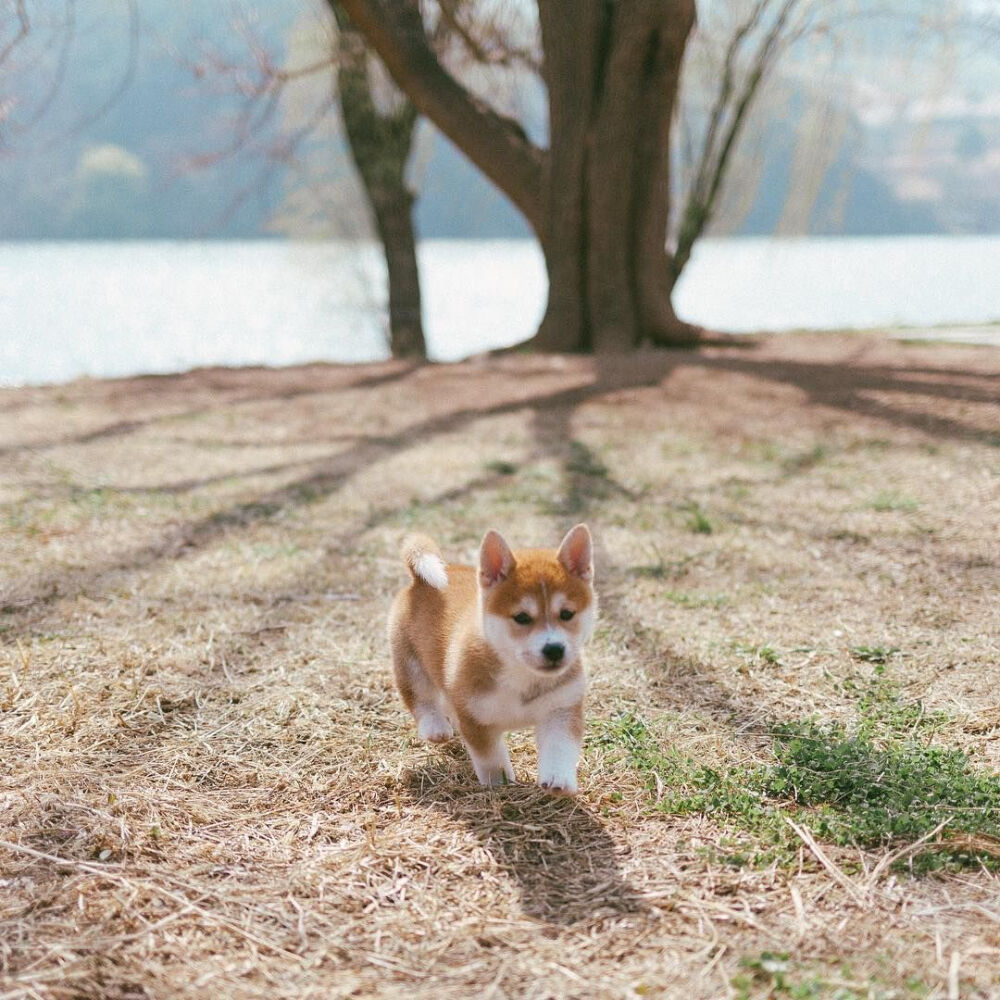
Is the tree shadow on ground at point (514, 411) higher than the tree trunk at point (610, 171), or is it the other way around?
the tree trunk at point (610, 171)

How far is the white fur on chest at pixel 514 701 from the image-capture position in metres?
3.11

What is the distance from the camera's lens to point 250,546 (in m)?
5.71

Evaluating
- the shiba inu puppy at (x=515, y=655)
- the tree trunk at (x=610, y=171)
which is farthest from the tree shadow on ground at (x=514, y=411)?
the shiba inu puppy at (x=515, y=655)

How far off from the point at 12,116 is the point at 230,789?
236 inches

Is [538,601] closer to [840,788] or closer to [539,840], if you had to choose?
[539,840]

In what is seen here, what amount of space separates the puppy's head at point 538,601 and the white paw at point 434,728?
0.48 metres

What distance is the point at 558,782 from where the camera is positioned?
2.98 m

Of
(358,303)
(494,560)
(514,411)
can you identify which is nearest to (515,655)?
(494,560)

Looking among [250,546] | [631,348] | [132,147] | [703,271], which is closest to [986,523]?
[250,546]

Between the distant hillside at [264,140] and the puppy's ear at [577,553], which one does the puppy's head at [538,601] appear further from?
the distant hillside at [264,140]

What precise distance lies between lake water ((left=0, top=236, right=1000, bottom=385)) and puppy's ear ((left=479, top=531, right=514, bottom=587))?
9.45 m

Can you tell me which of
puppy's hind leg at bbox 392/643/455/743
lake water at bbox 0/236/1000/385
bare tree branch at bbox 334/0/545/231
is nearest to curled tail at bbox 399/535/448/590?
puppy's hind leg at bbox 392/643/455/743

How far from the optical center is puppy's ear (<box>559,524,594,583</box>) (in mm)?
3305

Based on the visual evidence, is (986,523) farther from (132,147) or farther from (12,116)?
(132,147)
